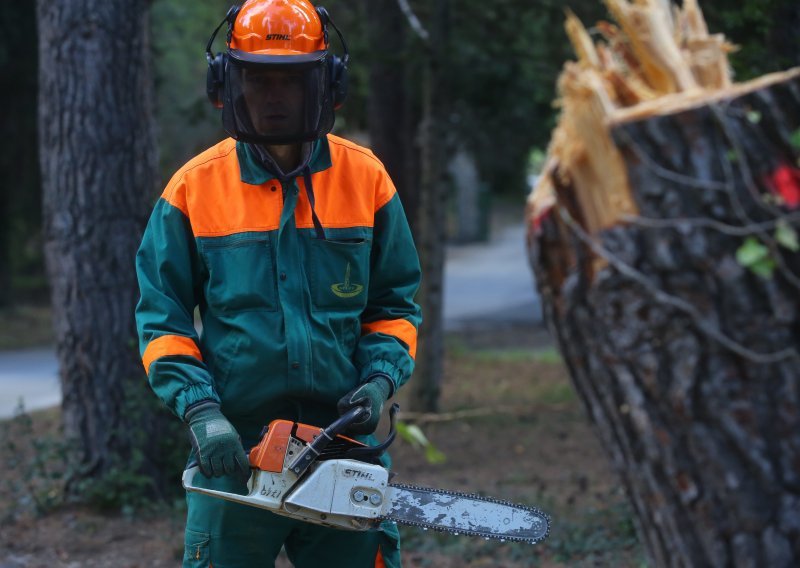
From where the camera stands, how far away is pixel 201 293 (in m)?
3.28

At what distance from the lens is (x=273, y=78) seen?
126 inches

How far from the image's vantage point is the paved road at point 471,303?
37.5 feet

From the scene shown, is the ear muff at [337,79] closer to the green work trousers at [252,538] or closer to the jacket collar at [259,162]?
the jacket collar at [259,162]

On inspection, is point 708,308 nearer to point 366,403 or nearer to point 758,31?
point 366,403

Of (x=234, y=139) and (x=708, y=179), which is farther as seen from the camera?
(x=234, y=139)

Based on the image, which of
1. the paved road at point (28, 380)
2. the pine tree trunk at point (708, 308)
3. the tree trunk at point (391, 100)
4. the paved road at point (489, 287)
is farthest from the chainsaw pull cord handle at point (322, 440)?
the paved road at point (489, 287)

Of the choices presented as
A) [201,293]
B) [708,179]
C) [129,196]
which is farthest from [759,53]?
[708,179]

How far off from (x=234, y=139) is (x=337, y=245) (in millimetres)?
459

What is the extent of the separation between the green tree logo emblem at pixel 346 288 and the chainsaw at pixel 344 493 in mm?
350

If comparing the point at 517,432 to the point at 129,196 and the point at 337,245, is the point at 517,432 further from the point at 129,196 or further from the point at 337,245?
the point at 337,245

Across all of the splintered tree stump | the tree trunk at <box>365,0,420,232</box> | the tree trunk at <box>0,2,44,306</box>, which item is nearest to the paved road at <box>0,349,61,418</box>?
the tree trunk at <box>0,2,44,306</box>

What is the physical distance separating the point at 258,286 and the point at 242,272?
61 millimetres

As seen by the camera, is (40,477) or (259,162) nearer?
(259,162)

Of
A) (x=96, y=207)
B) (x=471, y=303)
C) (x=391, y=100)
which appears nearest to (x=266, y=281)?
(x=96, y=207)
